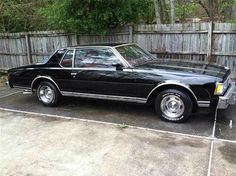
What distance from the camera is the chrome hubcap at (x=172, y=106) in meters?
5.54

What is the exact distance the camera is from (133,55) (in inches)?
251

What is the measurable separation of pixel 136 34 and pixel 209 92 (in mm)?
4032

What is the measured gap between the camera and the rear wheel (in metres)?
7.08

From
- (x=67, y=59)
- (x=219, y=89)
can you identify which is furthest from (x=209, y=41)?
(x=67, y=59)

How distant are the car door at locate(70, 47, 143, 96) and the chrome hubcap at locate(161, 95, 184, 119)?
70 cm

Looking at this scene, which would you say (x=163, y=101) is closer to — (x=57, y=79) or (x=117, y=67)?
(x=117, y=67)

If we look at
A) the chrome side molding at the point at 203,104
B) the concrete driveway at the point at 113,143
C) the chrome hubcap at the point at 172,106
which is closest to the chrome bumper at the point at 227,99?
the chrome side molding at the point at 203,104

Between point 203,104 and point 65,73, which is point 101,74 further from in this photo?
point 203,104

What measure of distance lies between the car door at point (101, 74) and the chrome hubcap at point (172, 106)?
0.70 meters

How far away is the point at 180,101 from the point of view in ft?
18.1

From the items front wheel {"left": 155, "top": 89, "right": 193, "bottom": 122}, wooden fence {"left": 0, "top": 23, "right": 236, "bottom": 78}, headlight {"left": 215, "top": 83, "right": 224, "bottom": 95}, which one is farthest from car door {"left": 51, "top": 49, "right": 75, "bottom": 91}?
headlight {"left": 215, "top": 83, "right": 224, "bottom": 95}

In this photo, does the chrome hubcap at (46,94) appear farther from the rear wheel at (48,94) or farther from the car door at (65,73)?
the car door at (65,73)

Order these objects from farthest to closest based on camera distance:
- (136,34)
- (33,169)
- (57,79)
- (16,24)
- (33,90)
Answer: (16,24)
(136,34)
(33,90)
(57,79)
(33,169)

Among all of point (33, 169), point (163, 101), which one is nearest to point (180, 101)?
point (163, 101)
